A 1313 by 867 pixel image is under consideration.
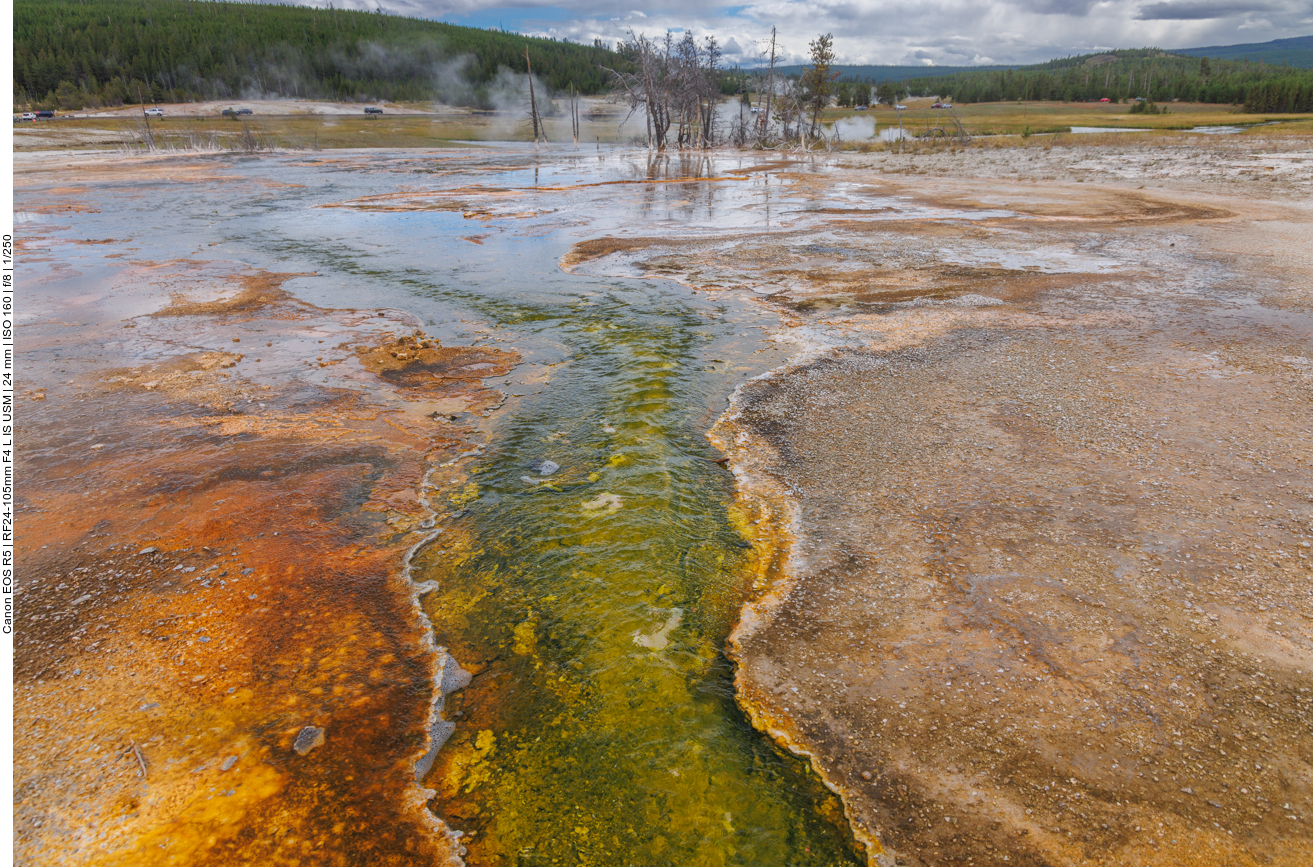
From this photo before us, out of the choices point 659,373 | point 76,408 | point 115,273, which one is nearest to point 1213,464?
point 659,373

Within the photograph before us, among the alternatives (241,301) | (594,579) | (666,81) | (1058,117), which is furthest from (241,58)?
(594,579)

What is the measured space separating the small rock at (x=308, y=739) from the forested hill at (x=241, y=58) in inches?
2558

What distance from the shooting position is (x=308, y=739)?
2.83m

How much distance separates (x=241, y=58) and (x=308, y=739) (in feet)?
306

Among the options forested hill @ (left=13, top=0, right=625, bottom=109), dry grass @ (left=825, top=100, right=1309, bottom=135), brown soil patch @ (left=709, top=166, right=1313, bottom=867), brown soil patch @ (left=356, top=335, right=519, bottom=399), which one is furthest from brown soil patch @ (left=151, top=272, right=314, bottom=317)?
forested hill @ (left=13, top=0, right=625, bottom=109)

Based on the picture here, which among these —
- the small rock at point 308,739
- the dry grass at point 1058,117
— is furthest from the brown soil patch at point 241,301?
the dry grass at point 1058,117

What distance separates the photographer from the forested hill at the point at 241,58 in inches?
2530

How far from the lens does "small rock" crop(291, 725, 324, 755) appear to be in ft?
9.17

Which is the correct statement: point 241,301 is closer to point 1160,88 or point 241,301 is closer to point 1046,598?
point 1046,598

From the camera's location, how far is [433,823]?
2557mm

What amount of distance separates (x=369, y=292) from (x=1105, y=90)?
9593 cm

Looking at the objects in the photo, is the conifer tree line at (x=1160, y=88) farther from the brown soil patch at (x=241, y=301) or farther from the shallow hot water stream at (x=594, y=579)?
the brown soil patch at (x=241, y=301)

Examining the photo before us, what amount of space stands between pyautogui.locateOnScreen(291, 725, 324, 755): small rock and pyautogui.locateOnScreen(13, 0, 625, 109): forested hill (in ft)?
213

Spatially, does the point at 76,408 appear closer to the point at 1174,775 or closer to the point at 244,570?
the point at 244,570
